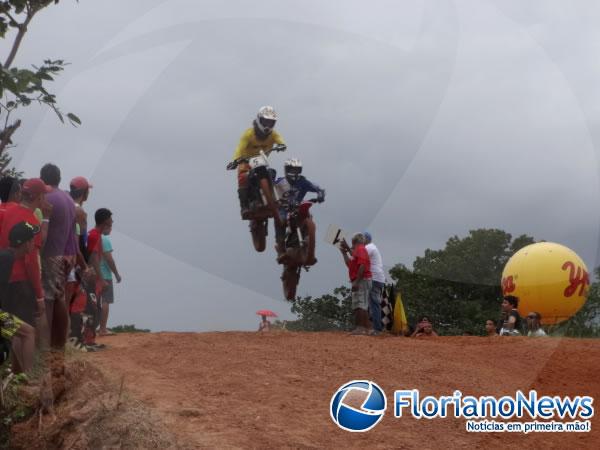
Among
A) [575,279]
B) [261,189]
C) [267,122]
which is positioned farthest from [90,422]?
[575,279]

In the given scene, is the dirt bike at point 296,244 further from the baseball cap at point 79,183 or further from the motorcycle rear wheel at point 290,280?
the baseball cap at point 79,183

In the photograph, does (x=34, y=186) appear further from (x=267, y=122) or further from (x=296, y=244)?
(x=296, y=244)

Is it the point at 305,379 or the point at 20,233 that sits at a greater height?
the point at 20,233

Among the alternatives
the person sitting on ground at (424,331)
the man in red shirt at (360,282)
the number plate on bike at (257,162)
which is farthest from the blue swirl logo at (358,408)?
the person sitting on ground at (424,331)

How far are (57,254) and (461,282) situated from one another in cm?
2205

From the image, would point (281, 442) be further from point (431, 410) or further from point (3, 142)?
point (3, 142)

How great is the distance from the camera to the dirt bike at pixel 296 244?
39.0 feet

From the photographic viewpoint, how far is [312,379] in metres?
7.86

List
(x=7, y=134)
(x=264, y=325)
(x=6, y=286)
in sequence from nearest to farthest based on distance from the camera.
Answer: (x=7, y=134) < (x=6, y=286) < (x=264, y=325)

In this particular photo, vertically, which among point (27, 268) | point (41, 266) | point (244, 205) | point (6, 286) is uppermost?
point (244, 205)

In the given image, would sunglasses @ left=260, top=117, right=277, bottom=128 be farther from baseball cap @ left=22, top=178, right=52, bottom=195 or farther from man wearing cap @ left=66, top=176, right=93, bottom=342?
baseball cap @ left=22, top=178, right=52, bottom=195

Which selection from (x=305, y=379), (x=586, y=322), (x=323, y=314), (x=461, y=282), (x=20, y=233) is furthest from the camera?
(x=461, y=282)

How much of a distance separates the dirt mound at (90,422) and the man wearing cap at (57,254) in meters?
0.68

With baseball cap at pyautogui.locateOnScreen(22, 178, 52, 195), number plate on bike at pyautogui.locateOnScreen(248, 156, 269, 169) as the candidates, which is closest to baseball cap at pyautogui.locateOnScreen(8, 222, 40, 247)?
baseball cap at pyautogui.locateOnScreen(22, 178, 52, 195)
